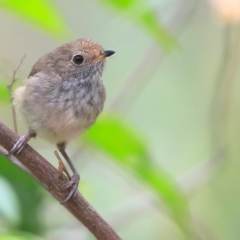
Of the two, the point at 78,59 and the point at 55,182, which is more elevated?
the point at 78,59

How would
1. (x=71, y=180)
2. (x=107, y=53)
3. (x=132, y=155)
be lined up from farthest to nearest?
(x=107, y=53) < (x=71, y=180) < (x=132, y=155)

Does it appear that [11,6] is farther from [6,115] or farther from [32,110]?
[6,115]

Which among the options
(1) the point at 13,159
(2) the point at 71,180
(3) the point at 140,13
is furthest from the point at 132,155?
(3) the point at 140,13

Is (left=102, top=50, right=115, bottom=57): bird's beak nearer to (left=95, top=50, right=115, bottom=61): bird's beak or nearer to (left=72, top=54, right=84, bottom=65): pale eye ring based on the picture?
(left=95, top=50, right=115, bottom=61): bird's beak

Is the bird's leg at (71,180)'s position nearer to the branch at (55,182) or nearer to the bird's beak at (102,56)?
the branch at (55,182)

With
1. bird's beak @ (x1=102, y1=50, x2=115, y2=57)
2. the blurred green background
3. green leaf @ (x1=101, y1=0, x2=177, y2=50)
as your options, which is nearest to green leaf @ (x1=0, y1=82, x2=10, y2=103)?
green leaf @ (x1=101, y1=0, x2=177, y2=50)

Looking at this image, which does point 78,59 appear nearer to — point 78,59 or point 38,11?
point 78,59

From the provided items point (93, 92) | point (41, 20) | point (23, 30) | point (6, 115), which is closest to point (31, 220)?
point (93, 92)
